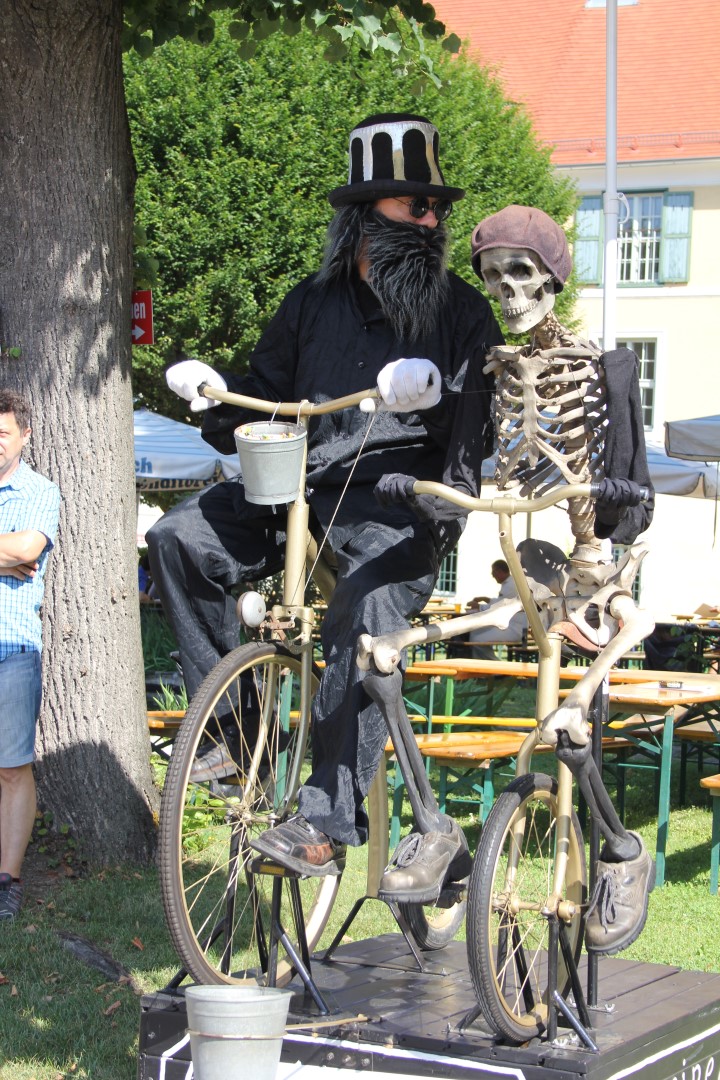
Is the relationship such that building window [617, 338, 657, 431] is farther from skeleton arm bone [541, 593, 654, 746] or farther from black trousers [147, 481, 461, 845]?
skeleton arm bone [541, 593, 654, 746]

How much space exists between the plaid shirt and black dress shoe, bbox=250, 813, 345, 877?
2097mm

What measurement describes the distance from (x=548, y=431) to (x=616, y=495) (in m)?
0.30

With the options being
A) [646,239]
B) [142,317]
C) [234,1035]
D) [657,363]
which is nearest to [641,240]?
[646,239]

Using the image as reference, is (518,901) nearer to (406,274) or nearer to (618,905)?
(618,905)

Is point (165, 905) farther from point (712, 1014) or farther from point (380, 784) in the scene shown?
point (712, 1014)

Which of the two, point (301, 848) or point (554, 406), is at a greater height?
point (554, 406)

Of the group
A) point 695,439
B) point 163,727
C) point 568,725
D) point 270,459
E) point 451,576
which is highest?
point 270,459

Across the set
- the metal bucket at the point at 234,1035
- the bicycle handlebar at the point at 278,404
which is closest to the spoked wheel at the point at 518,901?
the metal bucket at the point at 234,1035

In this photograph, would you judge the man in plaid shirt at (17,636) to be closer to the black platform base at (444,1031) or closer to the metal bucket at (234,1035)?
the black platform base at (444,1031)

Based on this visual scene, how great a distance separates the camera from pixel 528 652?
13133mm

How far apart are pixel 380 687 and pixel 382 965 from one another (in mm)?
1195

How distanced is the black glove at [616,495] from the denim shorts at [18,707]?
268cm

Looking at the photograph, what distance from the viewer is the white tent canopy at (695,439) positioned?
10172 mm

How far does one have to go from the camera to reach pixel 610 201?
11375 mm
